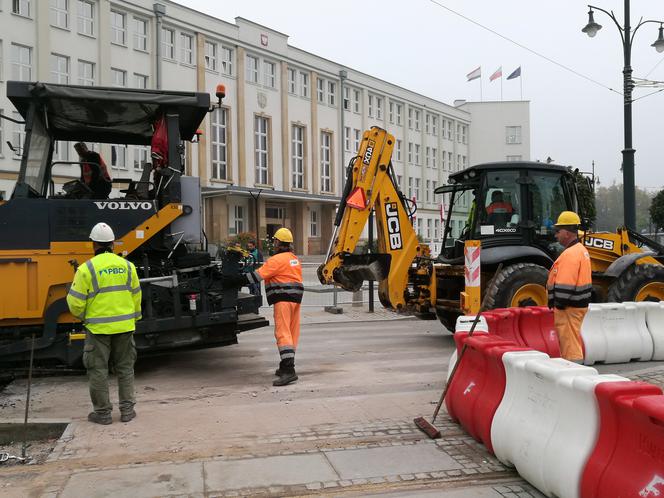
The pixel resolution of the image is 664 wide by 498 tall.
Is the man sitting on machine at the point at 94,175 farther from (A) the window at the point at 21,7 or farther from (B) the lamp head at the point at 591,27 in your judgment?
(A) the window at the point at 21,7

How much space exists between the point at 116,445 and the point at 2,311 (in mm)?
2612

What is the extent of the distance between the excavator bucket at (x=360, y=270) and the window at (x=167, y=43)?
2896 centimetres

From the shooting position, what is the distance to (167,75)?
3488cm

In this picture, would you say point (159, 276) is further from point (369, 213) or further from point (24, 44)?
point (24, 44)

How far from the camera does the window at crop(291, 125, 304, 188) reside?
43969 millimetres

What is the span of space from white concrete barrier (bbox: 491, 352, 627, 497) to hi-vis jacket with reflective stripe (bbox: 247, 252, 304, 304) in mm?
3120

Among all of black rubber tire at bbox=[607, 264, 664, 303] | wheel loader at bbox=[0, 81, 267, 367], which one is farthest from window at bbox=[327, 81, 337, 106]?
wheel loader at bbox=[0, 81, 267, 367]

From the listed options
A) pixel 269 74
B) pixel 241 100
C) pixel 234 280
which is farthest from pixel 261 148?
pixel 234 280

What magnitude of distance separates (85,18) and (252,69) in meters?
11.9

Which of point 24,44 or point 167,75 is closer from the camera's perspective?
point 24,44

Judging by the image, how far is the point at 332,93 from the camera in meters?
47.5

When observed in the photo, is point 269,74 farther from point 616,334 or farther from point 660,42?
point 616,334

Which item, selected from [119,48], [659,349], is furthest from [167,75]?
[659,349]

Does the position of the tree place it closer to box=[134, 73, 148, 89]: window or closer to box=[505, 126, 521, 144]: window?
box=[134, 73, 148, 89]: window
